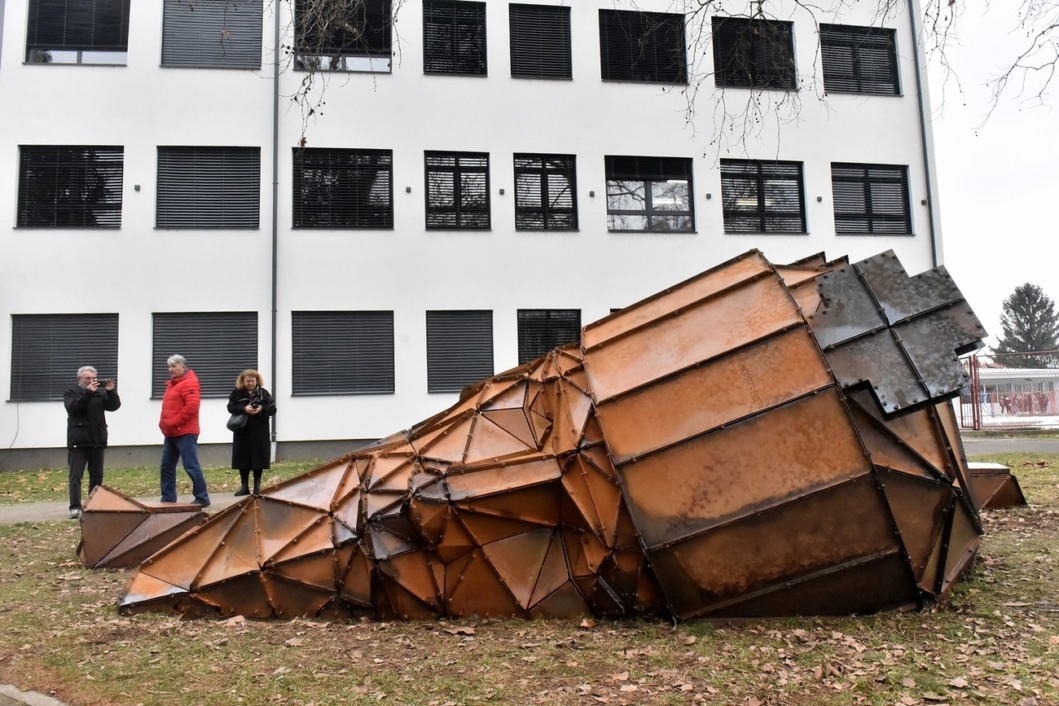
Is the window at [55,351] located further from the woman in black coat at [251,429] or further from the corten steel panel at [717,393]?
the corten steel panel at [717,393]

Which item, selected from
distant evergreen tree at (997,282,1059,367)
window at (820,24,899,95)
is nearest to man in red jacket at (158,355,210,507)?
window at (820,24,899,95)

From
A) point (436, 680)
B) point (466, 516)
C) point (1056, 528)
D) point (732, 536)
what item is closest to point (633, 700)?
point (436, 680)

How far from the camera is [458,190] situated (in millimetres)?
19859

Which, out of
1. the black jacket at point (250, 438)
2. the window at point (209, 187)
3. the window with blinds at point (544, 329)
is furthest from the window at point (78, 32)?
the black jacket at point (250, 438)

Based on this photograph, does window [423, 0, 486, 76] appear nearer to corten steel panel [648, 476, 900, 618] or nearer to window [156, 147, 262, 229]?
window [156, 147, 262, 229]

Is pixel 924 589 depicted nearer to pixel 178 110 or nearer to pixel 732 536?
pixel 732 536

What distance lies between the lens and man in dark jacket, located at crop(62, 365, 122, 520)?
10203 millimetres

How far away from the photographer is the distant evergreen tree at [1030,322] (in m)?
73.2

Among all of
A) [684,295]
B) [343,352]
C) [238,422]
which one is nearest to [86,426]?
[238,422]

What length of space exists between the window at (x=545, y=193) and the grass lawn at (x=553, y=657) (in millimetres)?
14838

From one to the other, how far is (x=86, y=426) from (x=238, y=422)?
1.92 m

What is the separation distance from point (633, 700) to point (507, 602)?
203cm

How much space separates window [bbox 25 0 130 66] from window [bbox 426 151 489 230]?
8.14m

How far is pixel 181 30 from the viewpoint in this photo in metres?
19.0
